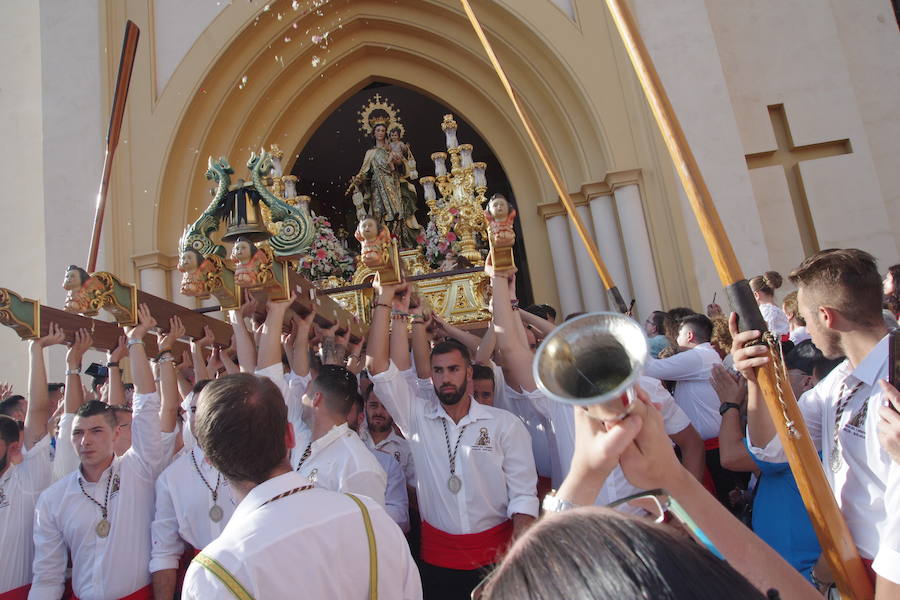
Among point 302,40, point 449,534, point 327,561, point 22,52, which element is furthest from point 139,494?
point 22,52

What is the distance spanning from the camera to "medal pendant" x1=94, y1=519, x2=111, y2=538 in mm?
3035

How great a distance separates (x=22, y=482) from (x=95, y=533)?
69 centimetres

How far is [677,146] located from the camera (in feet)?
5.24

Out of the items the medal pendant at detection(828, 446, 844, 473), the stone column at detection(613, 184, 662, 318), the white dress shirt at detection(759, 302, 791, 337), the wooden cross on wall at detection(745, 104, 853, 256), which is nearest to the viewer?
the medal pendant at detection(828, 446, 844, 473)

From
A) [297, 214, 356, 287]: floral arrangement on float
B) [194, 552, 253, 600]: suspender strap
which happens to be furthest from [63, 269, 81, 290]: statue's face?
[297, 214, 356, 287]: floral arrangement on float

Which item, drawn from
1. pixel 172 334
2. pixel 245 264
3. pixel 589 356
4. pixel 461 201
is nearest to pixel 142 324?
pixel 172 334

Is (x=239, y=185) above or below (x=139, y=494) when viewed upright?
above

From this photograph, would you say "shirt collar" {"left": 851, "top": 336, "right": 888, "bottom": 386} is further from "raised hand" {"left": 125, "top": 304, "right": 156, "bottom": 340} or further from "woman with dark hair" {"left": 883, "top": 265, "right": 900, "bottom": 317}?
"raised hand" {"left": 125, "top": 304, "right": 156, "bottom": 340}

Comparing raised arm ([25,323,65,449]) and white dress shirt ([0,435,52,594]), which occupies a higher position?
raised arm ([25,323,65,449])

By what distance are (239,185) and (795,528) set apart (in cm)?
274

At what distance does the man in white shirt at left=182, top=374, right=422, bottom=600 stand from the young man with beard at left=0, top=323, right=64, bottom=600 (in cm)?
182

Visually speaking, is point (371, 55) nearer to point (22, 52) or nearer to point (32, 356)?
point (22, 52)

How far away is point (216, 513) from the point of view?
3.04m

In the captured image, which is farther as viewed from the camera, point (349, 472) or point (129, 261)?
point (129, 261)
